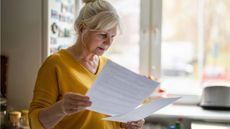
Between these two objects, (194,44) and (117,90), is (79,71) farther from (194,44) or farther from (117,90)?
(194,44)

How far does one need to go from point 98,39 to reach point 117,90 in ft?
0.89

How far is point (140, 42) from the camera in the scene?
202cm

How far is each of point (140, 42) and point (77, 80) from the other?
3.33 feet

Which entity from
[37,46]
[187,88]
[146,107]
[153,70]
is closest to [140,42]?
[153,70]

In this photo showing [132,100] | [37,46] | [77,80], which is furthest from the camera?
[37,46]

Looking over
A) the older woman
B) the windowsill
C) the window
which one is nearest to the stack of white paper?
the older woman

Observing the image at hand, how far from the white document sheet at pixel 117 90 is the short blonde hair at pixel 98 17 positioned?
0.79ft

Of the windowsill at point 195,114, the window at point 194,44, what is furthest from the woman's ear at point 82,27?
→ the window at point 194,44

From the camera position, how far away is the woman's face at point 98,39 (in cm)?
108

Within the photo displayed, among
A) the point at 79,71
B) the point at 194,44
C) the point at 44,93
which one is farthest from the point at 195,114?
the point at 44,93

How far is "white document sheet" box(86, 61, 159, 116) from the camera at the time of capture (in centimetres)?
85

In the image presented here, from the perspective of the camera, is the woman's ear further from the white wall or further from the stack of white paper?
the white wall

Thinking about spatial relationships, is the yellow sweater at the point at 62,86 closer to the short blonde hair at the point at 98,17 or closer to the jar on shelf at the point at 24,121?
the short blonde hair at the point at 98,17

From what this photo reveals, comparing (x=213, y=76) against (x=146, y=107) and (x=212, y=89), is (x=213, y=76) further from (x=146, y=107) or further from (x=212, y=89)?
(x=146, y=107)
